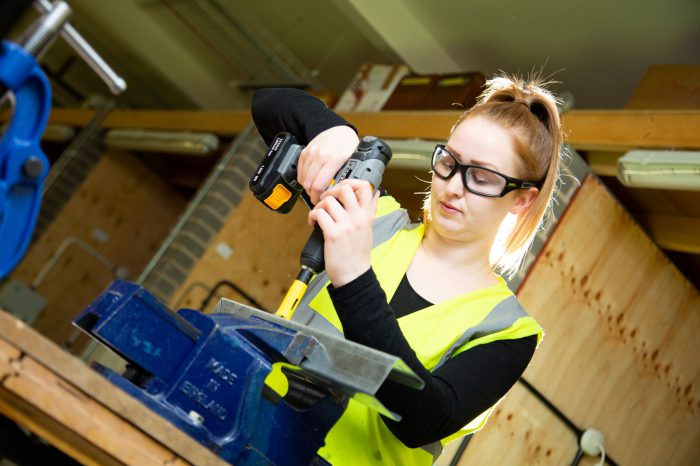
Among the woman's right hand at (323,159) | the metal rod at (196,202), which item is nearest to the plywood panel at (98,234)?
the metal rod at (196,202)

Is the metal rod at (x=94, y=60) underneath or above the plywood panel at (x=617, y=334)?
underneath

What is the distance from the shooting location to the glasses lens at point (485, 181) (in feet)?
5.15

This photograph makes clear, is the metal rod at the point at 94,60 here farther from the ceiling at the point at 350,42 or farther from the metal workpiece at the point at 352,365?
the ceiling at the point at 350,42

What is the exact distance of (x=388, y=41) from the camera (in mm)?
5227

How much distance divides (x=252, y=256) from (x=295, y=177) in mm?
3767

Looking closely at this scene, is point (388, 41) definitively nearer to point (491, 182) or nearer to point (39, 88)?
point (491, 182)

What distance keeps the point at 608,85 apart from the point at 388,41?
4.40 ft

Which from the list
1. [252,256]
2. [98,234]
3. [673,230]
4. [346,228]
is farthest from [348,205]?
[98,234]

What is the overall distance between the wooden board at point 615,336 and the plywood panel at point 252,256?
6.95 feet

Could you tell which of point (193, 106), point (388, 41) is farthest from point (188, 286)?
point (193, 106)

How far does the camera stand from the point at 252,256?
5.45 m

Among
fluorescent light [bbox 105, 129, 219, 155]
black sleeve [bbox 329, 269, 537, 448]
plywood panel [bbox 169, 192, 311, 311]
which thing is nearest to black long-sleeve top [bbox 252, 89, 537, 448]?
black sleeve [bbox 329, 269, 537, 448]

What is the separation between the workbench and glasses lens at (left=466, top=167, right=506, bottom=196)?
2.44ft

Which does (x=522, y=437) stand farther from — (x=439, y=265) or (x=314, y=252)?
(x=314, y=252)
